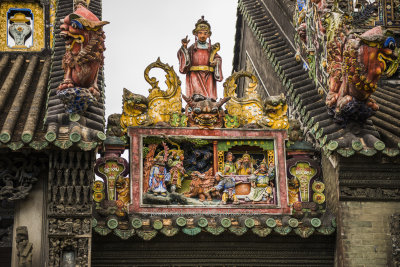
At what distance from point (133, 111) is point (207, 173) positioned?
2.07 meters

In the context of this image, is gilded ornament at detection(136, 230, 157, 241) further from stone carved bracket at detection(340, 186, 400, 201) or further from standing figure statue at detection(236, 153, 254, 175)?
stone carved bracket at detection(340, 186, 400, 201)

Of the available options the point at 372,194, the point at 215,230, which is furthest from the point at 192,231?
the point at 372,194

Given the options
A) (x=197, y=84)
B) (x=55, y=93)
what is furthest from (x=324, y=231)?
(x=55, y=93)

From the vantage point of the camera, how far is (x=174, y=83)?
2184 cm

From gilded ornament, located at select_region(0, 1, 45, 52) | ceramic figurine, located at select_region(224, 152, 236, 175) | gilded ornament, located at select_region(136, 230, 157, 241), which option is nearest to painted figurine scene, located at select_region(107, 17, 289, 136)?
ceramic figurine, located at select_region(224, 152, 236, 175)

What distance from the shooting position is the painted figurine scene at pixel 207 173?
20797mm

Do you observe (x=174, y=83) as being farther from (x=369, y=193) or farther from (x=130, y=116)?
(x=369, y=193)

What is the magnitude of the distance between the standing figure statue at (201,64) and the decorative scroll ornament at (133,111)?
4.33ft

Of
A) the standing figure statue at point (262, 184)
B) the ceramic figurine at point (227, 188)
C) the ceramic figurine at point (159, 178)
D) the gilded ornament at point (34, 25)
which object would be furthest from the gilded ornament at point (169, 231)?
the gilded ornament at point (34, 25)

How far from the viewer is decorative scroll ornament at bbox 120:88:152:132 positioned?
21.2 meters

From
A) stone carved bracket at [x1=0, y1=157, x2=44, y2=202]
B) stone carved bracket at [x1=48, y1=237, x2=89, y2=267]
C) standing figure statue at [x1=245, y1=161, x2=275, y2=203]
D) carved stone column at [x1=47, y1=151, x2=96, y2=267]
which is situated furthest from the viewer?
standing figure statue at [x1=245, y1=161, x2=275, y2=203]

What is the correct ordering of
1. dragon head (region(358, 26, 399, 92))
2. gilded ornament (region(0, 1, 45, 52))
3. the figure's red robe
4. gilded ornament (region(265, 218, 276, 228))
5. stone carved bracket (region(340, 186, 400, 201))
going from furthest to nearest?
1. gilded ornament (region(0, 1, 45, 52))
2. the figure's red robe
3. stone carved bracket (region(340, 186, 400, 201))
4. gilded ornament (region(265, 218, 276, 228))
5. dragon head (region(358, 26, 399, 92))

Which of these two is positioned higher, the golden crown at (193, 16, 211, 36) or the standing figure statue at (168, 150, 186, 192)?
the golden crown at (193, 16, 211, 36)

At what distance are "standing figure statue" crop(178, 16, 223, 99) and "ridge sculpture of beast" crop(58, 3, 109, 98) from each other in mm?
2701
